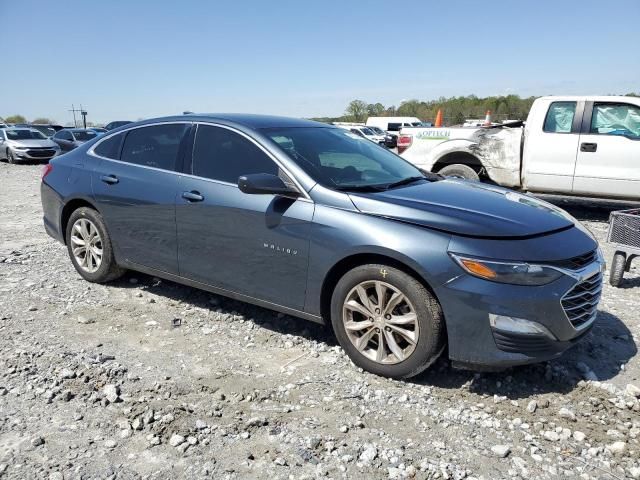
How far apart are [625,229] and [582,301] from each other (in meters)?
2.25

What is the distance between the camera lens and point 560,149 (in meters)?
8.50

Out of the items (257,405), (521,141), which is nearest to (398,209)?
(257,405)

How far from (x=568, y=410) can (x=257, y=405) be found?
5.92 ft

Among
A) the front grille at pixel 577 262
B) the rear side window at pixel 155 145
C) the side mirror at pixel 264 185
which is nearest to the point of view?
the front grille at pixel 577 262

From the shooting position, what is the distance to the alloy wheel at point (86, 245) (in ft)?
16.2

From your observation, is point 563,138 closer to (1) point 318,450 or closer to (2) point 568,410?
(2) point 568,410

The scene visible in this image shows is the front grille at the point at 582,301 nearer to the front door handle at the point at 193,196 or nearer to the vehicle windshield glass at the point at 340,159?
the vehicle windshield glass at the point at 340,159

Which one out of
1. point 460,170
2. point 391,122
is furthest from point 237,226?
point 391,122

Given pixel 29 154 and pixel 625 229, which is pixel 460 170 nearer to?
pixel 625 229

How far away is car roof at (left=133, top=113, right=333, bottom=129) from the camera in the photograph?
4.21m

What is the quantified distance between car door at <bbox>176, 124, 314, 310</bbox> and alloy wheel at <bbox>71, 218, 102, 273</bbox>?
3.91ft

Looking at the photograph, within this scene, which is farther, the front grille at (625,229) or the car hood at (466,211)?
the front grille at (625,229)

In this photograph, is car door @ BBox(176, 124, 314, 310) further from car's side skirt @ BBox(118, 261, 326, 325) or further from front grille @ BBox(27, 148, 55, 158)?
front grille @ BBox(27, 148, 55, 158)

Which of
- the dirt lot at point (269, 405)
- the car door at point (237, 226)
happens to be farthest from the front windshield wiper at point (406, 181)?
the dirt lot at point (269, 405)
